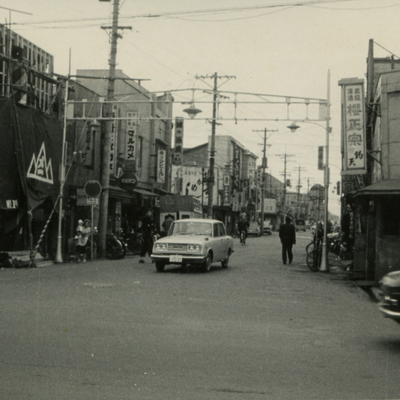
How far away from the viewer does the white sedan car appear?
18.3 metres

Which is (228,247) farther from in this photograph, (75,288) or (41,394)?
(41,394)

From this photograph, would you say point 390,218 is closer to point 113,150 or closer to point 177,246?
point 177,246

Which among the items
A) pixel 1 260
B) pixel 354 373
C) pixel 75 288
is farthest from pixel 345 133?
pixel 354 373

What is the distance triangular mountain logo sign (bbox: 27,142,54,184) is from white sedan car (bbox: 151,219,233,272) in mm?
5410

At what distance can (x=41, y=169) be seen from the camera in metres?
21.7

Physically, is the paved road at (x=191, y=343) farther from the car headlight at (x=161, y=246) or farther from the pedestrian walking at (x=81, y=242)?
the pedestrian walking at (x=81, y=242)

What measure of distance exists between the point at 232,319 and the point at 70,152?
17.8 m

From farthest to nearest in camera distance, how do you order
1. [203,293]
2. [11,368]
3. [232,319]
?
[203,293], [232,319], [11,368]

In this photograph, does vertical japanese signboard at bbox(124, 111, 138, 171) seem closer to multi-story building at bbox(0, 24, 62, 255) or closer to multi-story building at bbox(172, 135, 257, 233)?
multi-story building at bbox(0, 24, 62, 255)

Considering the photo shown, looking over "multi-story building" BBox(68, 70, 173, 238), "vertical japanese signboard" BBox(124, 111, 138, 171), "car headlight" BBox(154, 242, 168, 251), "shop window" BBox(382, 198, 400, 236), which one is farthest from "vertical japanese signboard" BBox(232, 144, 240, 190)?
"shop window" BBox(382, 198, 400, 236)

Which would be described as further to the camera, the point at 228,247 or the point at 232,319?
the point at 228,247

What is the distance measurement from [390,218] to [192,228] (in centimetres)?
659

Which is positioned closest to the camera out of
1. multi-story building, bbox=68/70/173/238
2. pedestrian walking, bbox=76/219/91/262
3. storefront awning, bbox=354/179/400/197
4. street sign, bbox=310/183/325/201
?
storefront awning, bbox=354/179/400/197

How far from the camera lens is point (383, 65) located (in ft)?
107
